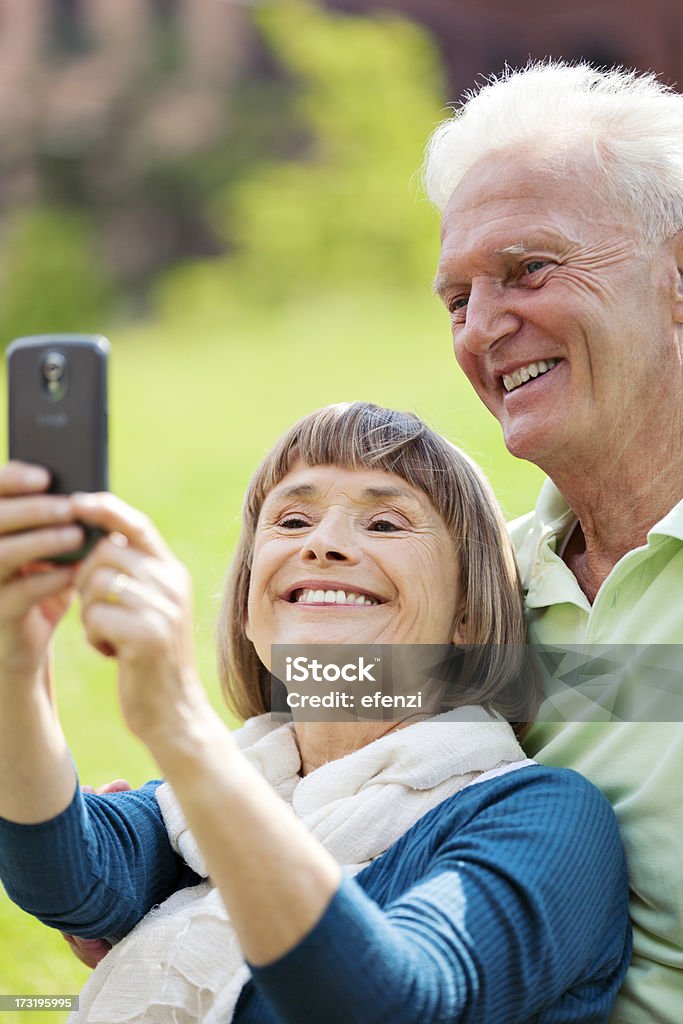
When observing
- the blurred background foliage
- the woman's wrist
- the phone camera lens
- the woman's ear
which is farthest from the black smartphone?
the blurred background foliage

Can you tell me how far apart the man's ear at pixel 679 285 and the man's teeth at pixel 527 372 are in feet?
0.73

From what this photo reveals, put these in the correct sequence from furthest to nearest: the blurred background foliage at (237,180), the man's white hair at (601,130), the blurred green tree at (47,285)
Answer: the blurred green tree at (47,285)
the blurred background foliage at (237,180)
the man's white hair at (601,130)

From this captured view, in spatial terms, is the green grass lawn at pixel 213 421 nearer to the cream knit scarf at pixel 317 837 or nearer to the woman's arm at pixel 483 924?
the cream knit scarf at pixel 317 837

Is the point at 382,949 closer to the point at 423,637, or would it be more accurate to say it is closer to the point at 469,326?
the point at 423,637

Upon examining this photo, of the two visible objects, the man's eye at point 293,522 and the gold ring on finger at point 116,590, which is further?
the man's eye at point 293,522

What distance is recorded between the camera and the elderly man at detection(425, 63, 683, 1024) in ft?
6.88

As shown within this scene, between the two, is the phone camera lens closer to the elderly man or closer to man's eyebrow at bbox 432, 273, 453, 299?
the elderly man

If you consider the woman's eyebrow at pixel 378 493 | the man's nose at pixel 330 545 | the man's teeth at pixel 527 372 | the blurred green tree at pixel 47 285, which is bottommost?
the man's nose at pixel 330 545

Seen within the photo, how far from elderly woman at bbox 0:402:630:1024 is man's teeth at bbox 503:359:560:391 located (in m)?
0.19

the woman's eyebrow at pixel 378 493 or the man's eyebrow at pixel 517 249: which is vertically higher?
the man's eyebrow at pixel 517 249

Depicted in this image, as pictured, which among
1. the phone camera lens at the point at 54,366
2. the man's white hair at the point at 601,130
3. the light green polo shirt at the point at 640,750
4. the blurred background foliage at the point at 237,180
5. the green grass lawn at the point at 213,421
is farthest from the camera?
the blurred background foliage at the point at 237,180

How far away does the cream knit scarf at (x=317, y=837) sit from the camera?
5.81 feet

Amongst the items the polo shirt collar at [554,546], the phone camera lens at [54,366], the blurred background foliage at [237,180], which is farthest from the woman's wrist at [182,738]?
the blurred background foliage at [237,180]

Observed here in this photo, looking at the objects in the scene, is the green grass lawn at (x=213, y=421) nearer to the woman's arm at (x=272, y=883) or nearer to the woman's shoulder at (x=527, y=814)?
the woman's shoulder at (x=527, y=814)
